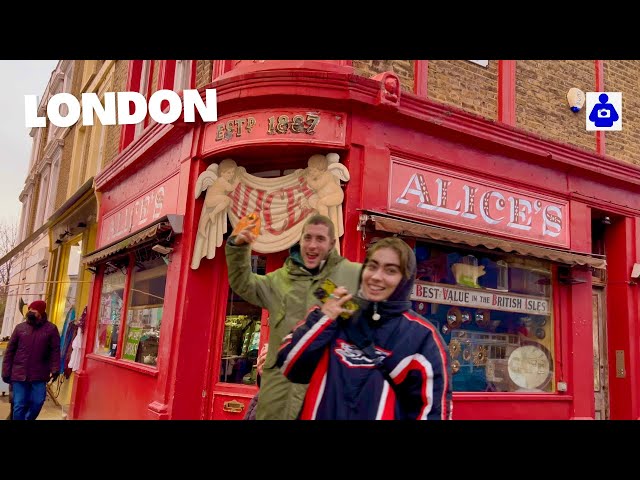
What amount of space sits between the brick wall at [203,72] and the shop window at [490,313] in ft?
11.3

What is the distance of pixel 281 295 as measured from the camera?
3578 millimetres

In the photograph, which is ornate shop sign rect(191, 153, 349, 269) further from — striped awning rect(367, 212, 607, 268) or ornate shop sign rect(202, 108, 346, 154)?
striped awning rect(367, 212, 607, 268)

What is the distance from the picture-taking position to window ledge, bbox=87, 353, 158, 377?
6637 millimetres

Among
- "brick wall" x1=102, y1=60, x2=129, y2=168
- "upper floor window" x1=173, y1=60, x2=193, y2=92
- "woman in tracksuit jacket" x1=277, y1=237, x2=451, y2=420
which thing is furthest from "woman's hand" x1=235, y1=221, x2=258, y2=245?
"brick wall" x1=102, y1=60, x2=129, y2=168

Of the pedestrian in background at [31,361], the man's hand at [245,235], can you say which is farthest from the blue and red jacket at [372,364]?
the pedestrian in background at [31,361]

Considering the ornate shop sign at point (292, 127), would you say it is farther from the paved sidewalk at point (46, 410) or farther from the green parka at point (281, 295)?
the paved sidewalk at point (46, 410)

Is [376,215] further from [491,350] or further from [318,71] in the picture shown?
[491,350]

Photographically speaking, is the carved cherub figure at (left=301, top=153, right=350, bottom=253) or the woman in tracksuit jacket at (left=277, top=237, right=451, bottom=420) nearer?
the woman in tracksuit jacket at (left=277, top=237, right=451, bottom=420)

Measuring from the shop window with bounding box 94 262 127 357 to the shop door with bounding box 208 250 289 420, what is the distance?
296 centimetres

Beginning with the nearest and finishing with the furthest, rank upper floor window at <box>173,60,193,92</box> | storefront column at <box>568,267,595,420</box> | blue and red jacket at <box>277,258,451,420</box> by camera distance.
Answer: blue and red jacket at <box>277,258,451,420</box>
storefront column at <box>568,267,595,420</box>
upper floor window at <box>173,60,193,92</box>

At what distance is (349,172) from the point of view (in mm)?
5852

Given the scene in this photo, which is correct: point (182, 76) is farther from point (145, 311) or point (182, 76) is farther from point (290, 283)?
point (290, 283)

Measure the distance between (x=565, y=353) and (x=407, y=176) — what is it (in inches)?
129

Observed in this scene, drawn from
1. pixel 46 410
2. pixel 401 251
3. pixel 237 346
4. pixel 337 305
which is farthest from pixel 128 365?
pixel 401 251
